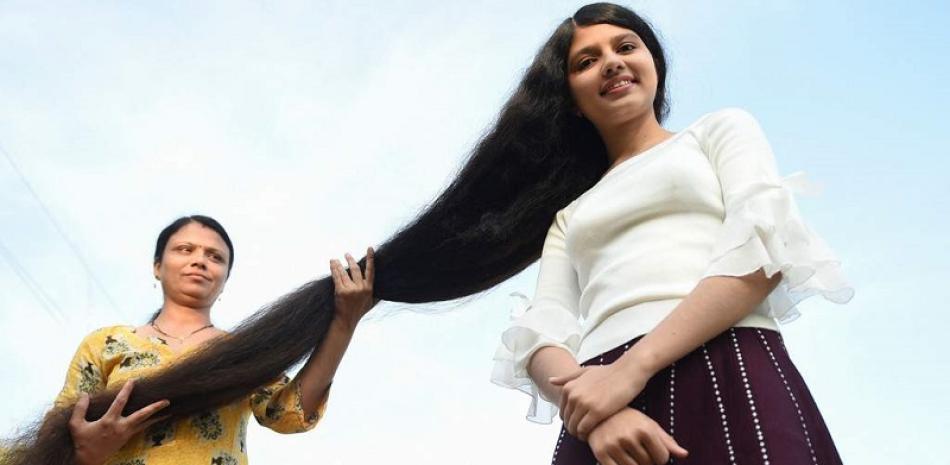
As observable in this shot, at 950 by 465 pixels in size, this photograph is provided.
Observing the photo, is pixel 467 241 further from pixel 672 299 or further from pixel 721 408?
pixel 721 408

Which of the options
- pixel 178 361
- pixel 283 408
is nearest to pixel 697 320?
pixel 283 408

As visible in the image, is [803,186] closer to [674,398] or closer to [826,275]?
[826,275]

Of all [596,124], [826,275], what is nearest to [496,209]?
[596,124]

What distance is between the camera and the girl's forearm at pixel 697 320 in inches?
71.4

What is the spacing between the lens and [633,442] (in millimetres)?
1729

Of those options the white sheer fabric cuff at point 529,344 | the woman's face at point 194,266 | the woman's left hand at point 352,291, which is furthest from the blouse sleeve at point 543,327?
the woman's face at point 194,266

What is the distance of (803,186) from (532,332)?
61cm

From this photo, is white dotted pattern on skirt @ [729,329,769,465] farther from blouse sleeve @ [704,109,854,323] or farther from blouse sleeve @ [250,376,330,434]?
blouse sleeve @ [250,376,330,434]

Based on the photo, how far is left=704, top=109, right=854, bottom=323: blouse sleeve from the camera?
1845 millimetres

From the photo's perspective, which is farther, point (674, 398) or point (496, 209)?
point (496, 209)

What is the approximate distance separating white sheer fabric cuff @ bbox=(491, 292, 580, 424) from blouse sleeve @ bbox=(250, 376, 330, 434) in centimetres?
106

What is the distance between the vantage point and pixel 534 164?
2.76 m

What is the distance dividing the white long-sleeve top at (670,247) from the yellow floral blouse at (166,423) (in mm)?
1128

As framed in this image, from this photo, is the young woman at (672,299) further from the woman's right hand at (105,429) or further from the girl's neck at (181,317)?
the girl's neck at (181,317)
